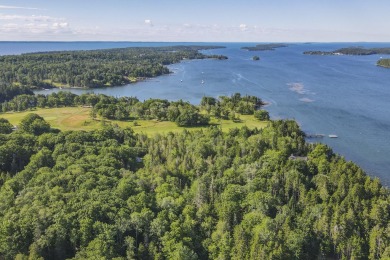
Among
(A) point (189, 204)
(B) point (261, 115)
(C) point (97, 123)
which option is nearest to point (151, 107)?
(C) point (97, 123)

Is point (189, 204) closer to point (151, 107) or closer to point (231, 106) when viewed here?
point (151, 107)

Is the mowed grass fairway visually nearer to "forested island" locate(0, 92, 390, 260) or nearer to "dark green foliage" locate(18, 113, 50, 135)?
"dark green foliage" locate(18, 113, 50, 135)

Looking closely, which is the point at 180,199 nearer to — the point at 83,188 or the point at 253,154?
the point at 83,188

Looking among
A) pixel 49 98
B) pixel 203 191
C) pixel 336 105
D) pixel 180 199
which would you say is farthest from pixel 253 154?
pixel 49 98

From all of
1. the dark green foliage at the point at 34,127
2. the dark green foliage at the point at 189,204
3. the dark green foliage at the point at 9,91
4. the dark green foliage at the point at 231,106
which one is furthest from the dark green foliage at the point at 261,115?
the dark green foliage at the point at 9,91

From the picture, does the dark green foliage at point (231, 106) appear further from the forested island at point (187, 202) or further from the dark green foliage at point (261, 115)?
the forested island at point (187, 202)

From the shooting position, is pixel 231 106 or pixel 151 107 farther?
pixel 231 106
